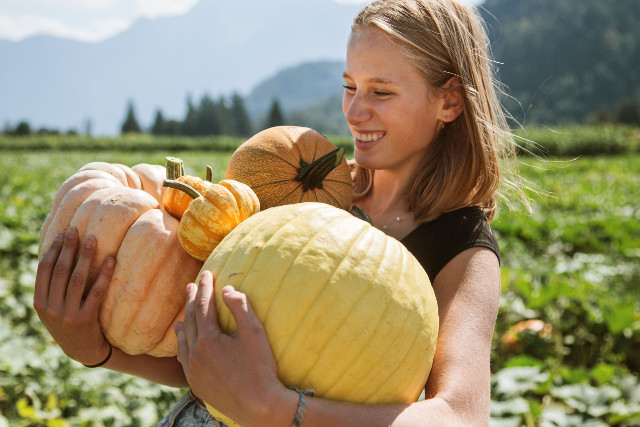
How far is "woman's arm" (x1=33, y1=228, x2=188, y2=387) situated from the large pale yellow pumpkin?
43 cm

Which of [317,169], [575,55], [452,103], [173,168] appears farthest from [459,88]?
[575,55]

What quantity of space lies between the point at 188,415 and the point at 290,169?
0.88m

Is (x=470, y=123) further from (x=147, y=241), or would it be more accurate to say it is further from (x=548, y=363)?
(x=548, y=363)

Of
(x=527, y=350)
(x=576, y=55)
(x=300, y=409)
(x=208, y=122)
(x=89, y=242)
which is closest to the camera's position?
(x=300, y=409)

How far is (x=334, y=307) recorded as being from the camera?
1.21 meters

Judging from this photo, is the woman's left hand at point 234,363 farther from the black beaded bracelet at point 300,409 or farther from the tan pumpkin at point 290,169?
the tan pumpkin at point 290,169

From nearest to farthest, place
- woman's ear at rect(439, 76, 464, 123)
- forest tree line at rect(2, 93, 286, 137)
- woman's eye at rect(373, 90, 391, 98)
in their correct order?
woman's eye at rect(373, 90, 391, 98)
woman's ear at rect(439, 76, 464, 123)
forest tree line at rect(2, 93, 286, 137)

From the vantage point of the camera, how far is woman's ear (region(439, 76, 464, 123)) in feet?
6.77

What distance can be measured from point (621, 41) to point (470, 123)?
131 m

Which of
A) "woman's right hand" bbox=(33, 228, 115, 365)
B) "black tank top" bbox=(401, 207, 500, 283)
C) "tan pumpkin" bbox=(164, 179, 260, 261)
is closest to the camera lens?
"tan pumpkin" bbox=(164, 179, 260, 261)

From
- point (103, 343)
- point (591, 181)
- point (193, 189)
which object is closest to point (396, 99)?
point (193, 189)

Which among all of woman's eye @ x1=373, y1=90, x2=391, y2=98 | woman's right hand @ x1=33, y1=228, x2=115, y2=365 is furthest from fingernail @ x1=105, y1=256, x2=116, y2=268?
woman's eye @ x1=373, y1=90, x2=391, y2=98

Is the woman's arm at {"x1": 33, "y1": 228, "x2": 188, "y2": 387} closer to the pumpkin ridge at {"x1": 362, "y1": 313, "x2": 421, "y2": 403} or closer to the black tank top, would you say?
the pumpkin ridge at {"x1": 362, "y1": 313, "x2": 421, "y2": 403}

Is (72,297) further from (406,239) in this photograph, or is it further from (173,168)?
(406,239)
